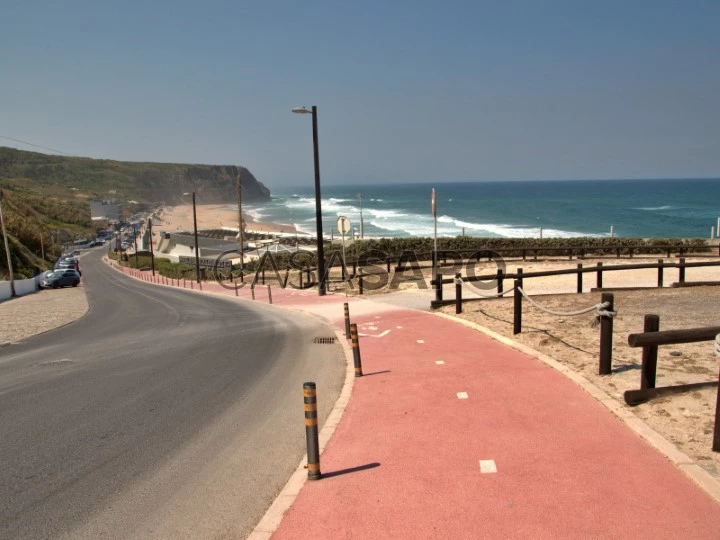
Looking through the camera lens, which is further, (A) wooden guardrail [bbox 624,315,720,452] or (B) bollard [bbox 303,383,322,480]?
(A) wooden guardrail [bbox 624,315,720,452]

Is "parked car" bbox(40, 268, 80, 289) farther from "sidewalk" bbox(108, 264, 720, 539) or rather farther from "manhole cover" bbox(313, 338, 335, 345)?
"sidewalk" bbox(108, 264, 720, 539)

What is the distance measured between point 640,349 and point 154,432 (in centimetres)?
724

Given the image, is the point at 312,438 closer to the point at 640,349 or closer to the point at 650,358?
the point at 650,358

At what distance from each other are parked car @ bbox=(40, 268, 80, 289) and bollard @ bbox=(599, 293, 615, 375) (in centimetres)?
4567

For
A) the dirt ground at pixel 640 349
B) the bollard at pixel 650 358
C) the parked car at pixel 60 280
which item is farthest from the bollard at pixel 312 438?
the parked car at pixel 60 280

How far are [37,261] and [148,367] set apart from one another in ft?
214

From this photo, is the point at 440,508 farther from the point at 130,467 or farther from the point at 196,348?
the point at 196,348

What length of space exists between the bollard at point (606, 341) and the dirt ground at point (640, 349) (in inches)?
5.0

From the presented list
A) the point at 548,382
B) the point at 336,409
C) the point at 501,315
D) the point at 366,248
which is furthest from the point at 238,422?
the point at 366,248

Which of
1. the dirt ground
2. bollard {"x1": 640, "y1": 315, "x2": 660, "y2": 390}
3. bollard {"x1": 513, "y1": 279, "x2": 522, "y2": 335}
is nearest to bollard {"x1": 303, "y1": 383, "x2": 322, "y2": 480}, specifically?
the dirt ground

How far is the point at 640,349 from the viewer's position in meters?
→ 8.77

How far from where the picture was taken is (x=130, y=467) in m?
5.88

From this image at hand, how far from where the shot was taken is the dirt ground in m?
5.90

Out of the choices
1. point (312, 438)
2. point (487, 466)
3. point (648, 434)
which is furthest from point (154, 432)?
point (648, 434)
